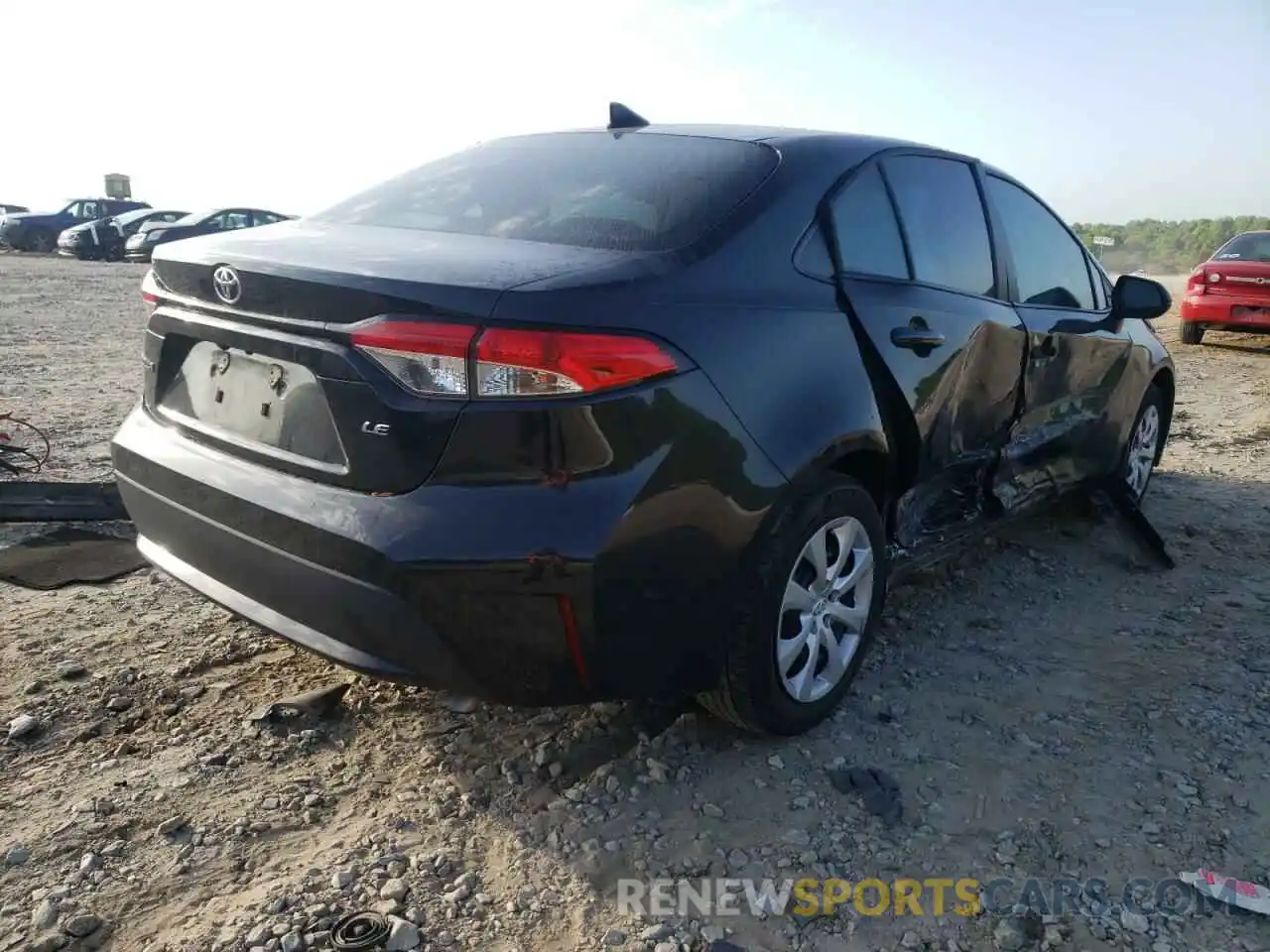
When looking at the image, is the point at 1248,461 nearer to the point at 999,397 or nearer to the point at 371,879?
the point at 999,397

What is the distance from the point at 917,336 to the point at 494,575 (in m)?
1.59

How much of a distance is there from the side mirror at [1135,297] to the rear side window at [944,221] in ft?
3.86

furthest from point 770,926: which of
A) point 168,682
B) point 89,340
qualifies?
point 89,340

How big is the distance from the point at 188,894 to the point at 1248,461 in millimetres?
6256

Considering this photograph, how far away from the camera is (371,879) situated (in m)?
2.23

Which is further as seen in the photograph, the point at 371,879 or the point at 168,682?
the point at 168,682

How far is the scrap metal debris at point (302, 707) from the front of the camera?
2.85 meters

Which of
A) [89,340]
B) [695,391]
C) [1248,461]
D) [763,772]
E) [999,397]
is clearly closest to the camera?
[695,391]

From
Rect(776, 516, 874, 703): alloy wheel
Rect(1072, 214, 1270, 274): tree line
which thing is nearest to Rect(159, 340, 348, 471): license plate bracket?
Rect(776, 516, 874, 703): alloy wheel

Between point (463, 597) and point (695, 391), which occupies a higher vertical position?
point (695, 391)

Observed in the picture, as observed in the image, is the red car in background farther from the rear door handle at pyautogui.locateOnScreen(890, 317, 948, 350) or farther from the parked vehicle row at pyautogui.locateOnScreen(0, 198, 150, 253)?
the parked vehicle row at pyautogui.locateOnScreen(0, 198, 150, 253)

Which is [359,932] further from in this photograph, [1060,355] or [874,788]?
[1060,355]

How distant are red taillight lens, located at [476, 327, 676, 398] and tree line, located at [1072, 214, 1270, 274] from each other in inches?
1297

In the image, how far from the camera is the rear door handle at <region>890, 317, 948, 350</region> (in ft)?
9.70
